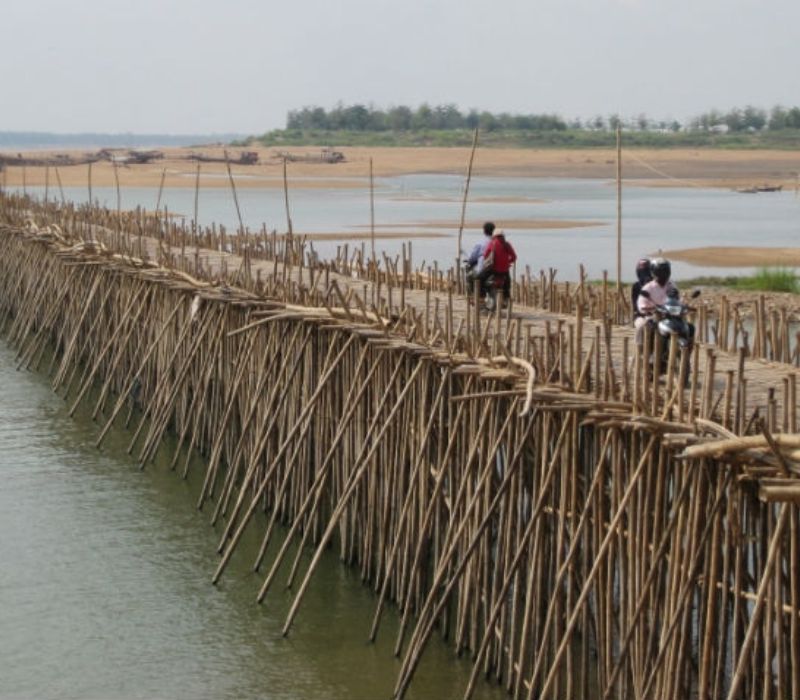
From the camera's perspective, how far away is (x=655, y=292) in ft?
39.5

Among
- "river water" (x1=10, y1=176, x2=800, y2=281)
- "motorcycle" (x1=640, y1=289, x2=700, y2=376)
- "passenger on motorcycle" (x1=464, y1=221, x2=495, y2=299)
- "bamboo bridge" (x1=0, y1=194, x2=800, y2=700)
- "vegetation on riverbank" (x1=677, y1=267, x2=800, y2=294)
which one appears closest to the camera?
"bamboo bridge" (x1=0, y1=194, x2=800, y2=700)

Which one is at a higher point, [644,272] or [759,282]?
[644,272]

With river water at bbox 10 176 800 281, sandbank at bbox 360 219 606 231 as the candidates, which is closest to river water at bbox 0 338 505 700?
river water at bbox 10 176 800 281

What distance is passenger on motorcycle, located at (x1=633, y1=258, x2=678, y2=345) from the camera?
11820mm

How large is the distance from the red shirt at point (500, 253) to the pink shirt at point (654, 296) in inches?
145

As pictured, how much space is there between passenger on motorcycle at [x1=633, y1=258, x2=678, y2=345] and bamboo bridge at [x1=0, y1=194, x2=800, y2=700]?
1.00 feet

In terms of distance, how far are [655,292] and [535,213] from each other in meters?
48.4

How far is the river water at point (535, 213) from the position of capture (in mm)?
43719

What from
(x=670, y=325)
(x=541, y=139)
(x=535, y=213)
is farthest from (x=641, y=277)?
(x=541, y=139)

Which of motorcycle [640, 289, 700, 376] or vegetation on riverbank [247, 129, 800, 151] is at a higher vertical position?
motorcycle [640, 289, 700, 376]

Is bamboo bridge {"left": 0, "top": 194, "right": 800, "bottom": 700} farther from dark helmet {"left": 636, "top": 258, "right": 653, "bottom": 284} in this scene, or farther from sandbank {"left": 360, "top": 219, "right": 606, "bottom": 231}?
sandbank {"left": 360, "top": 219, "right": 606, "bottom": 231}

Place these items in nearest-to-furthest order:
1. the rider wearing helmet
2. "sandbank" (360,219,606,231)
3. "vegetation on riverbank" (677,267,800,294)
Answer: the rider wearing helmet < "vegetation on riverbank" (677,267,800,294) < "sandbank" (360,219,606,231)

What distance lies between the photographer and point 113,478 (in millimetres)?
18766

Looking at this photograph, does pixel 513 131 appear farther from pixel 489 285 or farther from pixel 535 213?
pixel 489 285
